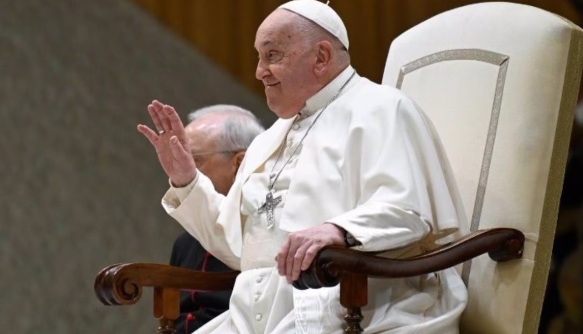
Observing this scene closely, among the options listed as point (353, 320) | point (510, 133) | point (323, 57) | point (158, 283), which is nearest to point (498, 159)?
point (510, 133)

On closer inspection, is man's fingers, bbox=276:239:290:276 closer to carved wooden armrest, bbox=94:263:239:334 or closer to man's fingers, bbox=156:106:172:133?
carved wooden armrest, bbox=94:263:239:334

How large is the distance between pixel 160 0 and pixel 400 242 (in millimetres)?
3812

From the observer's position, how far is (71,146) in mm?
6020

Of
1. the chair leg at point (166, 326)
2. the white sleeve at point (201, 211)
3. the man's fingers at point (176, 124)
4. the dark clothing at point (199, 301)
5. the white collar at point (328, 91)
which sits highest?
the white collar at point (328, 91)

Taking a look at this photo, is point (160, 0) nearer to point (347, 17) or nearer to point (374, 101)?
point (347, 17)

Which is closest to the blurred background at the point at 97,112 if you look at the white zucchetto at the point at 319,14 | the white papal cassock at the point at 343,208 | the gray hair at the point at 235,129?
the gray hair at the point at 235,129

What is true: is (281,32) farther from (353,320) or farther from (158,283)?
(353,320)

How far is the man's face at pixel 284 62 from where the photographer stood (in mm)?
3076

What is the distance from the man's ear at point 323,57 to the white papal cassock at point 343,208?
2.1 inches

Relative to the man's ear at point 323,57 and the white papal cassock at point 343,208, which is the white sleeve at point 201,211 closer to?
the white papal cassock at point 343,208

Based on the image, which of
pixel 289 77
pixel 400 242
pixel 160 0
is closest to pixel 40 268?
pixel 160 0

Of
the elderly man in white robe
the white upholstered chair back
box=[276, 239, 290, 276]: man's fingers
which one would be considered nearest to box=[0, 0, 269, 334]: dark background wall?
the elderly man in white robe

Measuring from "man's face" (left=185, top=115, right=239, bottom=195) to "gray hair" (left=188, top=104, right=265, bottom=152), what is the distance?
2cm

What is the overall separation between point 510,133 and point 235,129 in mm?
1440
